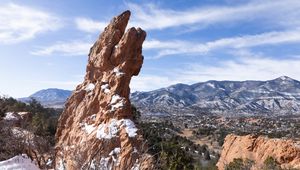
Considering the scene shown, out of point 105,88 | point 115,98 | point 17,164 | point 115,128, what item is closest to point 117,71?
point 105,88

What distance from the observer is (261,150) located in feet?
140

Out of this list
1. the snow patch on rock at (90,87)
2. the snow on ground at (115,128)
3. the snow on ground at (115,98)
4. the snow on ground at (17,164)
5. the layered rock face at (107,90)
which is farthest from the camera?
the snow patch on rock at (90,87)

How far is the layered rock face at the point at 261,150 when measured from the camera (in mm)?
38906

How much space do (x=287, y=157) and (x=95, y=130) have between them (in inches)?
727

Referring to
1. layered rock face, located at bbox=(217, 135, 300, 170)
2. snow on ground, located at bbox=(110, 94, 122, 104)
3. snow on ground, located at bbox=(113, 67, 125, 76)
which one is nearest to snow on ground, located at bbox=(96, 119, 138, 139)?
snow on ground, located at bbox=(110, 94, 122, 104)

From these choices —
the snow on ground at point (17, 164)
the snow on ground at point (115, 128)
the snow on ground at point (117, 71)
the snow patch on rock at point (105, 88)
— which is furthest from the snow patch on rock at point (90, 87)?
the snow on ground at point (17, 164)

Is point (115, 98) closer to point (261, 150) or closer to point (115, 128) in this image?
point (115, 128)

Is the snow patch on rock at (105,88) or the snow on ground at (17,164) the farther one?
the snow patch on rock at (105,88)

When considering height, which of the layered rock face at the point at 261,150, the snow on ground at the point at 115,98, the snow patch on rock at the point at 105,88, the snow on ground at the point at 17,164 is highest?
the snow patch on rock at the point at 105,88

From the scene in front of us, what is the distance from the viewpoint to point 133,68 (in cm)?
3177

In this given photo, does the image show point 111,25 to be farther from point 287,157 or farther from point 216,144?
point 216,144

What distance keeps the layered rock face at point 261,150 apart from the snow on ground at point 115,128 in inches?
492

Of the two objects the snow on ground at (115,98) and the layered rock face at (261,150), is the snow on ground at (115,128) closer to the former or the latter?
the snow on ground at (115,98)

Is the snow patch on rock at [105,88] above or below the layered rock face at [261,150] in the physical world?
above
